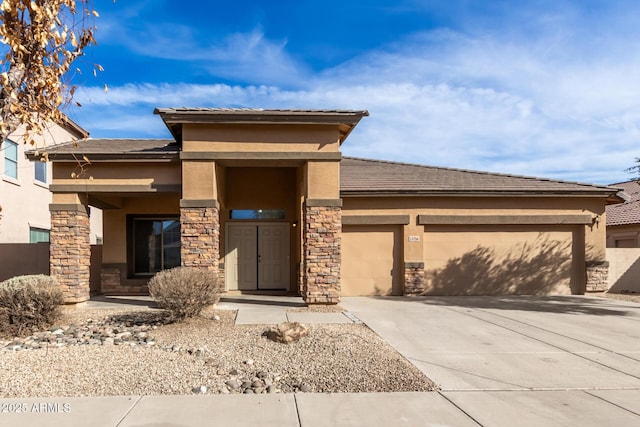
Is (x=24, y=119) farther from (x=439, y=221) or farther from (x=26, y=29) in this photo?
(x=439, y=221)

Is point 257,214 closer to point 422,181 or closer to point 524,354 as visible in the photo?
point 422,181

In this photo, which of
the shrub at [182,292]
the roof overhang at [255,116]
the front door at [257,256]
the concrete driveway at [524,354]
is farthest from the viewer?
the front door at [257,256]

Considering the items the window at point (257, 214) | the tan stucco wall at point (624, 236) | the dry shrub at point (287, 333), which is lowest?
the dry shrub at point (287, 333)

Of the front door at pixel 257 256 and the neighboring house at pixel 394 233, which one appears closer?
the neighboring house at pixel 394 233

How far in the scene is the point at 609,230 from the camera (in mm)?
23031

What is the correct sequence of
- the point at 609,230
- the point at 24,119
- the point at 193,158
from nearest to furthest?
the point at 24,119
the point at 193,158
the point at 609,230

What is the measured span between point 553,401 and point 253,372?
3729 millimetres

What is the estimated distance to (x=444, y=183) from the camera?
626 inches

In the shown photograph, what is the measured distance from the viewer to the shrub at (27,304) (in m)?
8.70

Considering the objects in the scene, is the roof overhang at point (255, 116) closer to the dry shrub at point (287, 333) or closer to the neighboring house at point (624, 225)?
the dry shrub at point (287, 333)

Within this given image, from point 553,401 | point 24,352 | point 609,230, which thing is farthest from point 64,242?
point 609,230

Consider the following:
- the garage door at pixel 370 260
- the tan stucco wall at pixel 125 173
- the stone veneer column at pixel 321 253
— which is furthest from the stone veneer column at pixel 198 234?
the garage door at pixel 370 260

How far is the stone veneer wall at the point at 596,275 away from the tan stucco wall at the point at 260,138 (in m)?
9.51

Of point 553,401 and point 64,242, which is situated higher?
point 64,242
